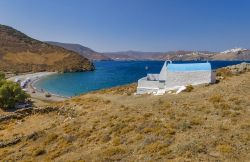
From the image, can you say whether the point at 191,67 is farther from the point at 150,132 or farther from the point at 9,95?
the point at 9,95

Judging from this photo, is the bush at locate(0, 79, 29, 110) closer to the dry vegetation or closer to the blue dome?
the dry vegetation

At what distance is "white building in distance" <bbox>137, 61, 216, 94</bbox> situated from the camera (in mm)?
40625

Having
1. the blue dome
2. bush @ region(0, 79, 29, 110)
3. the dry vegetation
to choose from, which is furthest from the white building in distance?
bush @ region(0, 79, 29, 110)

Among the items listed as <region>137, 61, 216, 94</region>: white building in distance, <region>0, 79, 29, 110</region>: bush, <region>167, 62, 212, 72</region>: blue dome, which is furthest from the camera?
<region>0, 79, 29, 110</region>: bush

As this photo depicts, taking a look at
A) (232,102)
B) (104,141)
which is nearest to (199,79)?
(232,102)

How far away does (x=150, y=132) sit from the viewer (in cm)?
2336

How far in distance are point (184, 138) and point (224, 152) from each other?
3411 millimetres

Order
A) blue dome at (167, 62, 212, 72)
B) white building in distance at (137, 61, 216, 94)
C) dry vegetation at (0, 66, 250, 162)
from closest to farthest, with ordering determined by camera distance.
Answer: dry vegetation at (0, 66, 250, 162)
white building in distance at (137, 61, 216, 94)
blue dome at (167, 62, 212, 72)

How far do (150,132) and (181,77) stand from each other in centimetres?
1993

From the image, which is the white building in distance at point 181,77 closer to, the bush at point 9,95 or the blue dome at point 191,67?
the blue dome at point 191,67

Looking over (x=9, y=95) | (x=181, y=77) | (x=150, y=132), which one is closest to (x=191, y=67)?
(x=181, y=77)

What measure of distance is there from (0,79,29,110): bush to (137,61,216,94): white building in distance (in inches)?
1146

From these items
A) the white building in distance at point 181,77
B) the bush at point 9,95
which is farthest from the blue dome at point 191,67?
the bush at point 9,95

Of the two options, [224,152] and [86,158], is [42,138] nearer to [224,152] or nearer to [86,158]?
[86,158]
